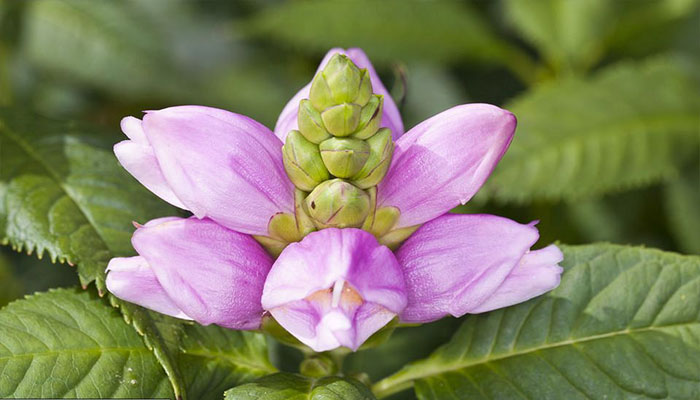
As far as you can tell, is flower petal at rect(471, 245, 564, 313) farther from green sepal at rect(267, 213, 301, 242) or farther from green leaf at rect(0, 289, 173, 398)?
green leaf at rect(0, 289, 173, 398)

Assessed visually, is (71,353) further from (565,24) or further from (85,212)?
(565,24)

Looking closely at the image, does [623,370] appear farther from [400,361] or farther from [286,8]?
[286,8]

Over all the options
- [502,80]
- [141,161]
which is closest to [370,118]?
[141,161]

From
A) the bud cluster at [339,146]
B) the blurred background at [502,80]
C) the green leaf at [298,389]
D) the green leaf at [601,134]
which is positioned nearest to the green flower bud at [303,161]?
the bud cluster at [339,146]

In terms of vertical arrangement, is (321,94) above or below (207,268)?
above

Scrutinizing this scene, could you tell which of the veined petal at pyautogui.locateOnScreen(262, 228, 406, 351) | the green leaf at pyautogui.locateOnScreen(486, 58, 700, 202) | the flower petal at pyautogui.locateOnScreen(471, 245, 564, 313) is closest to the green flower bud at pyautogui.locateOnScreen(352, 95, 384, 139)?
the veined petal at pyautogui.locateOnScreen(262, 228, 406, 351)

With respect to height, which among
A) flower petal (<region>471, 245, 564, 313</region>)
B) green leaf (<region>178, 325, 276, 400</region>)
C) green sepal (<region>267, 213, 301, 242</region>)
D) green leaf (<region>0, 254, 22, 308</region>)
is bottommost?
green leaf (<region>0, 254, 22, 308</region>)

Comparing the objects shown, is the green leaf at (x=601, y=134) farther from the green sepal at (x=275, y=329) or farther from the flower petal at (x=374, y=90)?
the green sepal at (x=275, y=329)
